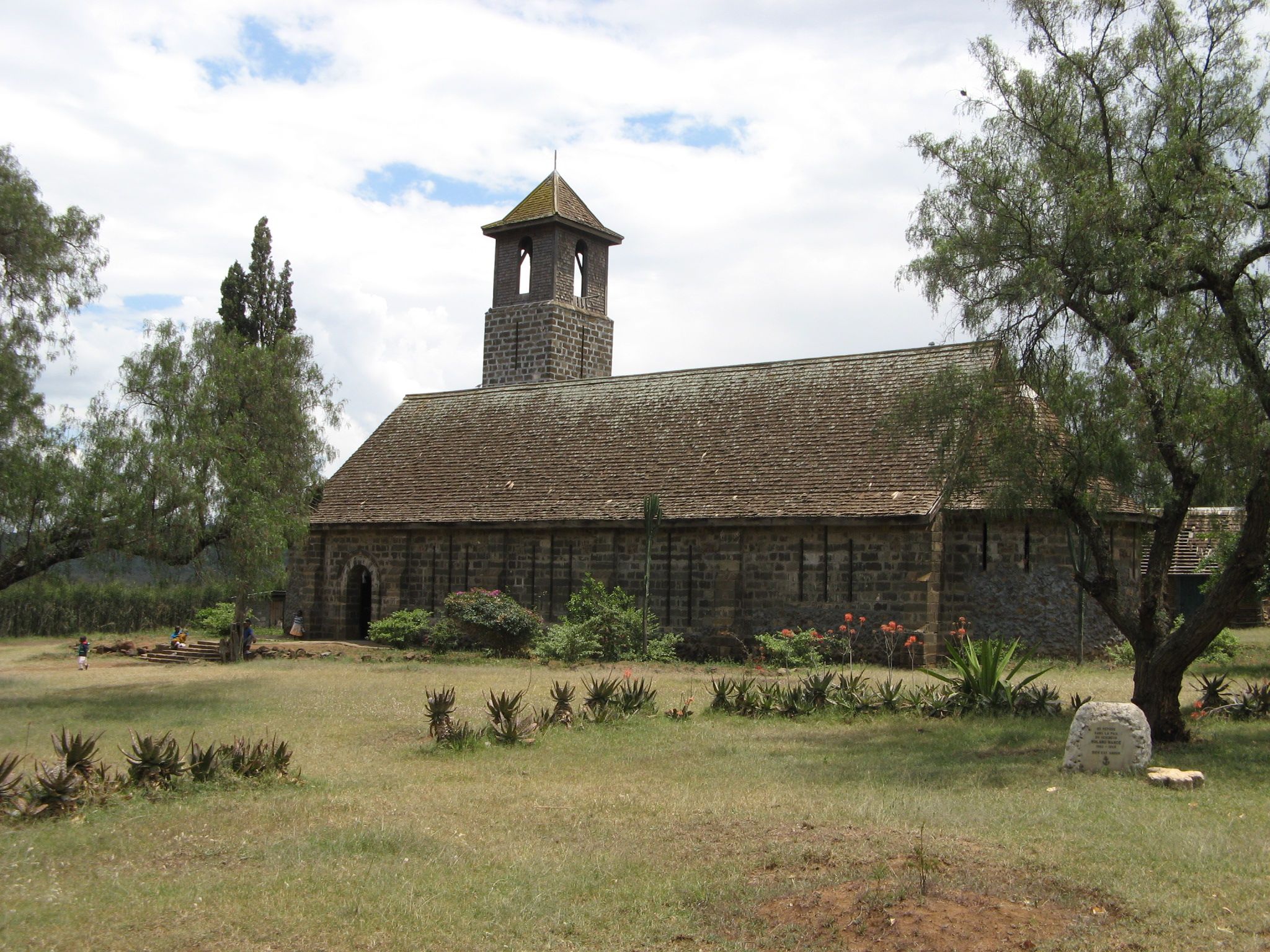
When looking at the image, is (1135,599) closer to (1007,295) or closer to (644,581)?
(644,581)

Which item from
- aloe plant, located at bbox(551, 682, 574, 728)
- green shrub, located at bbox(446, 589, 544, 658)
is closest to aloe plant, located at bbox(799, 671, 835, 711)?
aloe plant, located at bbox(551, 682, 574, 728)

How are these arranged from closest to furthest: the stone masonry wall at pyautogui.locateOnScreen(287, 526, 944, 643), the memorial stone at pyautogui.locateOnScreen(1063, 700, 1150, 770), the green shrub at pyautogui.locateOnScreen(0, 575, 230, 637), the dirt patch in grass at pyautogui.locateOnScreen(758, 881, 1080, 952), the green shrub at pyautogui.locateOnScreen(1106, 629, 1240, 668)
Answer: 1. the dirt patch in grass at pyautogui.locateOnScreen(758, 881, 1080, 952)
2. the memorial stone at pyautogui.locateOnScreen(1063, 700, 1150, 770)
3. the green shrub at pyautogui.locateOnScreen(1106, 629, 1240, 668)
4. the stone masonry wall at pyautogui.locateOnScreen(287, 526, 944, 643)
5. the green shrub at pyautogui.locateOnScreen(0, 575, 230, 637)

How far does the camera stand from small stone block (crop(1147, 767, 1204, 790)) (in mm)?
10195

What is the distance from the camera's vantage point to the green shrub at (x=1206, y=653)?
22375mm

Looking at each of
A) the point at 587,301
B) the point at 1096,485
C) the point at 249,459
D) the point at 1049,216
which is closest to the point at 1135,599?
the point at 1096,485

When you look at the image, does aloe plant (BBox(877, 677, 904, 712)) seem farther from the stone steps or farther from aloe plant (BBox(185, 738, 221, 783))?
the stone steps

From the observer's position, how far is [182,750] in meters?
12.4

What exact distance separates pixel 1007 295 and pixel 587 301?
2614 cm

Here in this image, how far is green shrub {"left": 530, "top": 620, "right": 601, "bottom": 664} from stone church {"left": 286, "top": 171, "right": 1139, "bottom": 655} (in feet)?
6.85

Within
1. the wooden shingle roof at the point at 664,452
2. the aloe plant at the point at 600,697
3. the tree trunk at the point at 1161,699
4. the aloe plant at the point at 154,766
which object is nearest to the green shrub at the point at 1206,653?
the wooden shingle roof at the point at 664,452

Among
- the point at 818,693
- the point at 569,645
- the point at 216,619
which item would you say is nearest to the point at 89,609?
the point at 216,619

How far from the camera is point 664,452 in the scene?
26.8m

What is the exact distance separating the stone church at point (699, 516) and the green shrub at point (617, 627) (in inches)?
26.0

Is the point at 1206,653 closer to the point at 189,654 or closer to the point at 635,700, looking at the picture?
the point at 635,700
